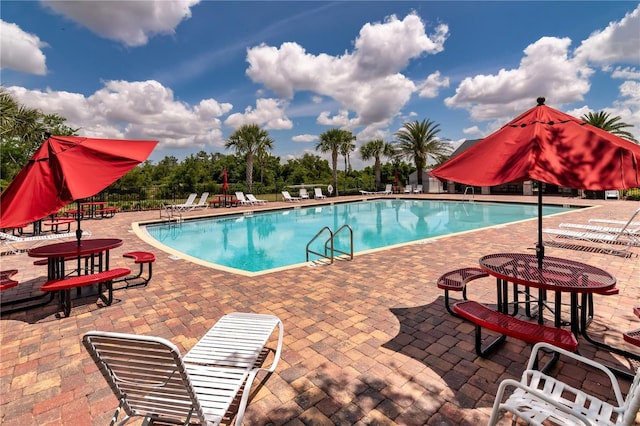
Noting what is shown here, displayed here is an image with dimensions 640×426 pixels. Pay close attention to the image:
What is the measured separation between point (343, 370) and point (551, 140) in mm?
2595

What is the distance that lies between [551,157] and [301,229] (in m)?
11.8

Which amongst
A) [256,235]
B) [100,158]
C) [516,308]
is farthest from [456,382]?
[256,235]

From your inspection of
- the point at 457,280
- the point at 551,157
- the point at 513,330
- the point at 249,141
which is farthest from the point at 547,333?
the point at 249,141

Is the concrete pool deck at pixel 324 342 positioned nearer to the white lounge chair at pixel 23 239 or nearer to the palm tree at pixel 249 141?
the white lounge chair at pixel 23 239

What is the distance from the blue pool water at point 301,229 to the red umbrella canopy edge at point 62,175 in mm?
4978

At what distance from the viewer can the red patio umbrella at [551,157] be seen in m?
2.06

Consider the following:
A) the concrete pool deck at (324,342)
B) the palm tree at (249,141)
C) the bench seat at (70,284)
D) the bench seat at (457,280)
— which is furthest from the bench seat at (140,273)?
the palm tree at (249,141)

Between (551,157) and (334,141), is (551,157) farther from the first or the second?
(334,141)

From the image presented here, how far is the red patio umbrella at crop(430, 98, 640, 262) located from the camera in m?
2.06

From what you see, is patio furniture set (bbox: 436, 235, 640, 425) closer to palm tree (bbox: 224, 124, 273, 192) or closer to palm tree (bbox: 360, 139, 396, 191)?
palm tree (bbox: 224, 124, 273, 192)

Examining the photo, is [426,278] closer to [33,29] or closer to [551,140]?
[551,140]

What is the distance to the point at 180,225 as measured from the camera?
13.9 m

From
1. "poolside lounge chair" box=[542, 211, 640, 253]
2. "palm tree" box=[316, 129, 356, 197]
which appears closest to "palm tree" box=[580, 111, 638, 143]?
"palm tree" box=[316, 129, 356, 197]

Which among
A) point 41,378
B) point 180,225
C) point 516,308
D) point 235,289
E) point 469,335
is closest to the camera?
point 41,378
